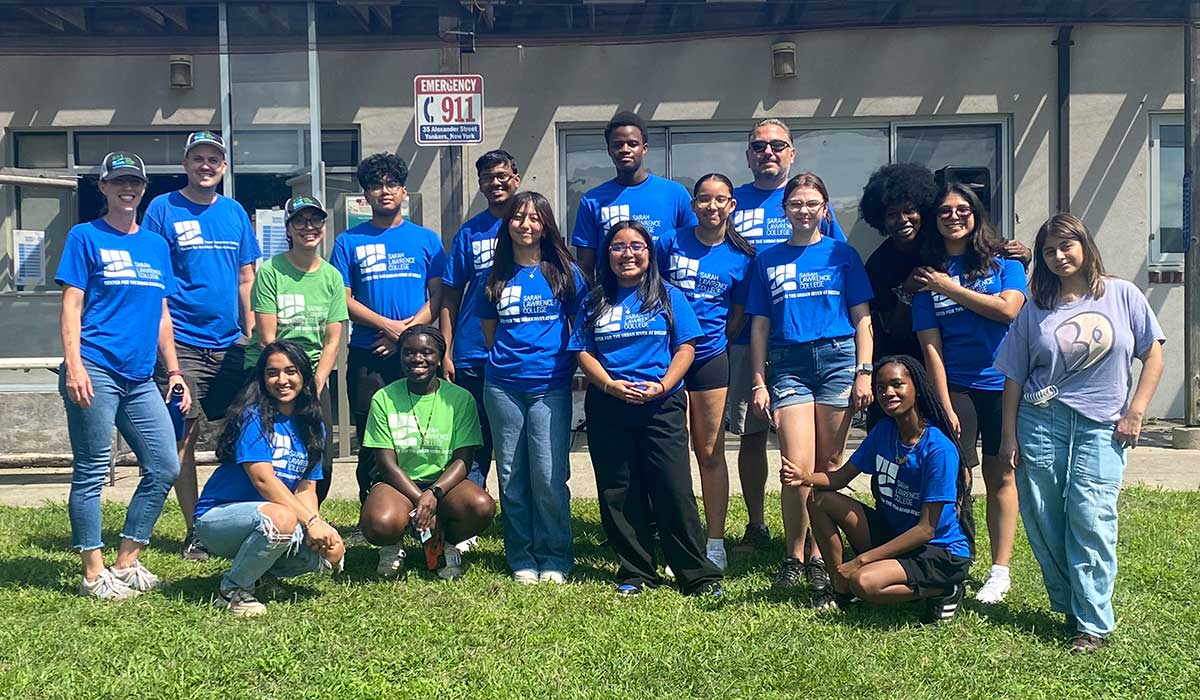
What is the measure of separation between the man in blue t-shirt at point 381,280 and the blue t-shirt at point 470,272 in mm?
145

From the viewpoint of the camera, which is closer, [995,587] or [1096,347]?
[1096,347]

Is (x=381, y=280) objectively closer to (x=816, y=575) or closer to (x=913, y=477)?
(x=816, y=575)

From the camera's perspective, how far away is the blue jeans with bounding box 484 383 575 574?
215 inches

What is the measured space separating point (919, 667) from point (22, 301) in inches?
288

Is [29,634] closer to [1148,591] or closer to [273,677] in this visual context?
[273,677]

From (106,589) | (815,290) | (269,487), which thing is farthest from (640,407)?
(106,589)

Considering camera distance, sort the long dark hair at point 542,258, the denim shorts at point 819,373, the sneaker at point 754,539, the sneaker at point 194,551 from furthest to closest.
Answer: the sneaker at point 754,539
the sneaker at point 194,551
the long dark hair at point 542,258
the denim shorts at point 819,373

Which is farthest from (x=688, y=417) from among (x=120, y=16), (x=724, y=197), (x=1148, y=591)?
(x=120, y=16)

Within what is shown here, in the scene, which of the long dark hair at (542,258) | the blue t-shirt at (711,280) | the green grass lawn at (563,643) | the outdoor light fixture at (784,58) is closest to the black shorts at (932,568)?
the green grass lawn at (563,643)

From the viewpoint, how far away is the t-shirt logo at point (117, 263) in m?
5.23

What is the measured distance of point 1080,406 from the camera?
14.8 ft

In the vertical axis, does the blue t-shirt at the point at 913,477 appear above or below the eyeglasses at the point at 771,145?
below

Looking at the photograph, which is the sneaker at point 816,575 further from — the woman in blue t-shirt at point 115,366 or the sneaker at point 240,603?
the woman in blue t-shirt at point 115,366

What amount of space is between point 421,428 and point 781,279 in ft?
5.84
